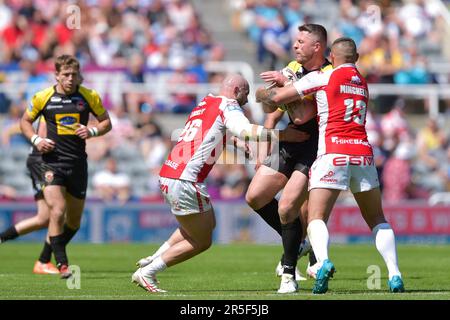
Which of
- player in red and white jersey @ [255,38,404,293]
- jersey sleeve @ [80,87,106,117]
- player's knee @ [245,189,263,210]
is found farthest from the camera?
jersey sleeve @ [80,87,106,117]

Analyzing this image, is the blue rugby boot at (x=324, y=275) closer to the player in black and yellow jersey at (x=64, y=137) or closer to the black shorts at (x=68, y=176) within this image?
the player in black and yellow jersey at (x=64, y=137)

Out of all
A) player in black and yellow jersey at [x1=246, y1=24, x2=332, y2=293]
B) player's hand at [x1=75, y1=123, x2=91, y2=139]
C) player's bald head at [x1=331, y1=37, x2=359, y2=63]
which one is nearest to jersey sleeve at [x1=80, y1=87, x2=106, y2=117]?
player's hand at [x1=75, y1=123, x2=91, y2=139]

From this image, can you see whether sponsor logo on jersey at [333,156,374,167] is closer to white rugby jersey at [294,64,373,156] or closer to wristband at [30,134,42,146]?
white rugby jersey at [294,64,373,156]

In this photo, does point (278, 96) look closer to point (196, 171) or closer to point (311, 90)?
point (311, 90)

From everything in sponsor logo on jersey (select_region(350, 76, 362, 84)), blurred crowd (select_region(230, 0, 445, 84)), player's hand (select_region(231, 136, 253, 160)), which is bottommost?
player's hand (select_region(231, 136, 253, 160))

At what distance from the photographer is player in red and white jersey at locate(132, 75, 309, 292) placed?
435 inches

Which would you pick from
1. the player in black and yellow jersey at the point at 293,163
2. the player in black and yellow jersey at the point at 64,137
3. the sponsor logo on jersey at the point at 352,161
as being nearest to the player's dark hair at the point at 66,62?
the player in black and yellow jersey at the point at 64,137

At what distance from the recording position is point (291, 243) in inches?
451

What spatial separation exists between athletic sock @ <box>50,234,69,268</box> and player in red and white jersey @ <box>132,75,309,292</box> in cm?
263

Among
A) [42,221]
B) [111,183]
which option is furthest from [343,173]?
[111,183]

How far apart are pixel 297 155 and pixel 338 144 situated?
120 cm

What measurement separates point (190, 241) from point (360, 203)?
175cm
